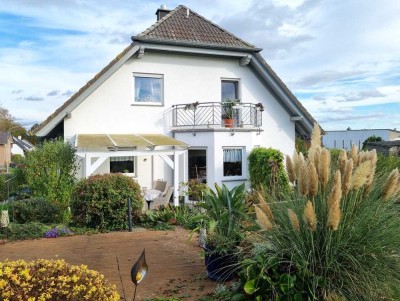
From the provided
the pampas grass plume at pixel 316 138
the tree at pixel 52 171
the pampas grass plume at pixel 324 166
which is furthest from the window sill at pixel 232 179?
the pampas grass plume at pixel 324 166

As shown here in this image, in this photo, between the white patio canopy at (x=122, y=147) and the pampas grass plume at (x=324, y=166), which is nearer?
the pampas grass plume at (x=324, y=166)

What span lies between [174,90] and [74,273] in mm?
13089

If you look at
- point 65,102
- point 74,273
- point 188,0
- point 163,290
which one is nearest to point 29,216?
point 65,102

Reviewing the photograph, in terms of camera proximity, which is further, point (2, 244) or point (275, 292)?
point (2, 244)

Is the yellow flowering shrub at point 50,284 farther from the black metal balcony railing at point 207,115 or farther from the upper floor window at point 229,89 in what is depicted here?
the upper floor window at point 229,89

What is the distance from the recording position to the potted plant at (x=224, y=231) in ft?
19.3

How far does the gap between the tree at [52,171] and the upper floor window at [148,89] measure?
11.8 feet

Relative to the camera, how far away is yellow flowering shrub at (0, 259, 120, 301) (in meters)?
3.44

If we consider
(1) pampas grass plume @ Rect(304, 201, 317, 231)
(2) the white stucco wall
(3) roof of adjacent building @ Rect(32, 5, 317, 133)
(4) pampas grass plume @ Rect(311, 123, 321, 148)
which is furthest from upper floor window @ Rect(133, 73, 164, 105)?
(1) pampas grass plume @ Rect(304, 201, 317, 231)

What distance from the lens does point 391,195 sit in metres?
4.41

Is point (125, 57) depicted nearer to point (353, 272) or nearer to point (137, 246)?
point (137, 246)

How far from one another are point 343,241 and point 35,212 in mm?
9590

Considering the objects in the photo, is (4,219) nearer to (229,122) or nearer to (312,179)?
(312,179)

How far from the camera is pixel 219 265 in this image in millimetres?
6090
